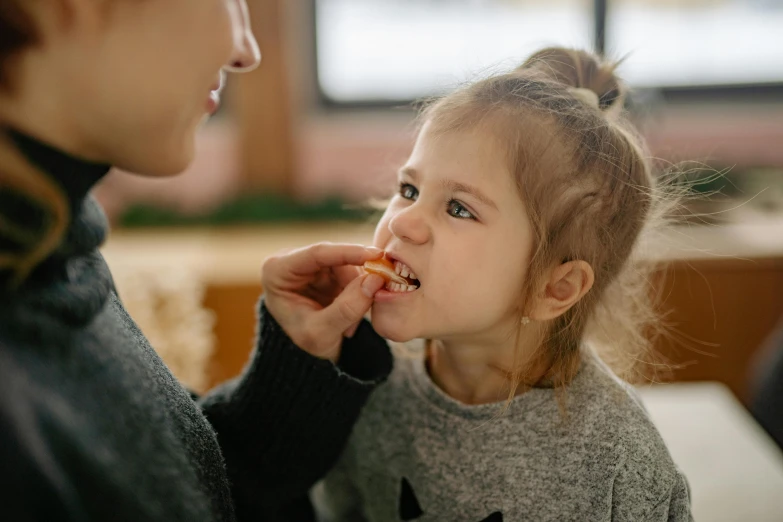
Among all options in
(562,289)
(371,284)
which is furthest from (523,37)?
(371,284)

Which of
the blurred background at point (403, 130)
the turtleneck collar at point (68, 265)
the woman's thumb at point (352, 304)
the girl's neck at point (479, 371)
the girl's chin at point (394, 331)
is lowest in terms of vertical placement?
the blurred background at point (403, 130)

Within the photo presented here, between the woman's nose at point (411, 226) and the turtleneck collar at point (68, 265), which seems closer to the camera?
the turtleneck collar at point (68, 265)

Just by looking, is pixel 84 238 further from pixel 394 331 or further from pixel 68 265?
pixel 394 331

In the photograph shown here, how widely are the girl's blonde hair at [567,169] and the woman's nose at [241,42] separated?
0.97 ft

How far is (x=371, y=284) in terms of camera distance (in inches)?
36.3

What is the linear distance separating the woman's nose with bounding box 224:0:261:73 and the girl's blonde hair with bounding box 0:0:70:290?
0.60ft

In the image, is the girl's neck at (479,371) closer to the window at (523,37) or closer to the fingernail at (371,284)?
the fingernail at (371,284)

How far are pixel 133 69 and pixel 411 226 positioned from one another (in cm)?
Result: 41

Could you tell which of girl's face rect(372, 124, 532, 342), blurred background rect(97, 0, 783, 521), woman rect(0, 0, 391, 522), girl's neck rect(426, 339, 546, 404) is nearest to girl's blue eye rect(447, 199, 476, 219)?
girl's face rect(372, 124, 532, 342)

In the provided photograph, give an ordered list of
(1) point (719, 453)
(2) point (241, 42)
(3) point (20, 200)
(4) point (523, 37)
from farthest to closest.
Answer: (4) point (523, 37)
(1) point (719, 453)
(2) point (241, 42)
(3) point (20, 200)

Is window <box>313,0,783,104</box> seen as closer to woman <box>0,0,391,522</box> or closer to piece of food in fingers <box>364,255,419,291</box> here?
piece of food in fingers <box>364,255,419,291</box>

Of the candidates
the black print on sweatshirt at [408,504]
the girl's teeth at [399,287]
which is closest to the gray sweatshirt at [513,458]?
the black print on sweatshirt at [408,504]

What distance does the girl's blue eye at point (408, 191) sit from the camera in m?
0.99

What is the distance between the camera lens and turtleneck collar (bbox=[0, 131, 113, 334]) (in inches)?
23.4
